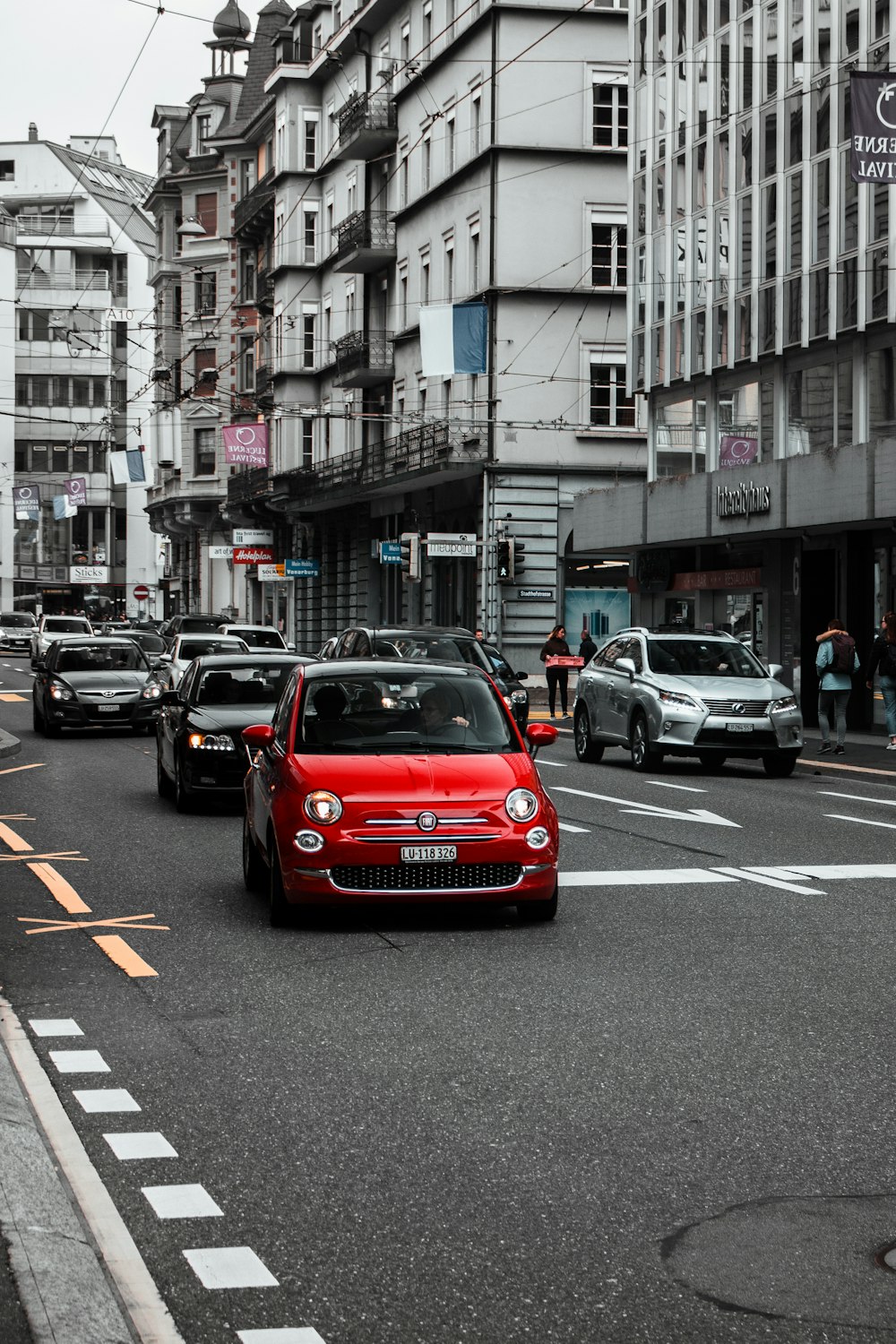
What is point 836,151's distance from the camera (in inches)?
1293

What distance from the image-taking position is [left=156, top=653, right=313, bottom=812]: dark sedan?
1748cm

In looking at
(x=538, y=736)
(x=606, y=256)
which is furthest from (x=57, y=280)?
(x=538, y=736)

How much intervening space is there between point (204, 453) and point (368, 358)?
81.7ft

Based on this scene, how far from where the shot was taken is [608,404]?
51.2 meters

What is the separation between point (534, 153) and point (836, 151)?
1882cm

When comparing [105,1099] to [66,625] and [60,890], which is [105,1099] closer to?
[60,890]

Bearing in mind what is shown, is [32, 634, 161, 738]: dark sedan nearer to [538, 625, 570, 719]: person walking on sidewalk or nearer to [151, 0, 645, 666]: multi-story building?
[538, 625, 570, 719]: person walking on sidewalk

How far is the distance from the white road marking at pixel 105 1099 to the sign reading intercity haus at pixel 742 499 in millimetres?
28925

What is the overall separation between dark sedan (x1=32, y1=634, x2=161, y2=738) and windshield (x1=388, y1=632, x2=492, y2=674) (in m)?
5.68

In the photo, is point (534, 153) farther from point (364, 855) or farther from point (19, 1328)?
point (19, 1328)

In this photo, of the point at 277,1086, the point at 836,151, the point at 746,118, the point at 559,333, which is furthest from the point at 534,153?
the point at 277,1086

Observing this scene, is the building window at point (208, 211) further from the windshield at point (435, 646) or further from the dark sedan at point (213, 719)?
the dark sedan at point (213, 719)

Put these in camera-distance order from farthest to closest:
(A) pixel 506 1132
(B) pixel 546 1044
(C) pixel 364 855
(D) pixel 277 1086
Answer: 1. (C) pixel 364 855
2. (B) pixel 546 1044
3. (D) pixel 277 1086
4. (A) pixel 506 1132

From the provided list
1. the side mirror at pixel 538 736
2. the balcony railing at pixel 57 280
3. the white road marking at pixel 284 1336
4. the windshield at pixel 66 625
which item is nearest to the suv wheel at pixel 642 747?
the side mirror at pixel 538 736
